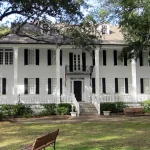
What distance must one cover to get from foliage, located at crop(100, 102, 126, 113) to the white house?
1.05 m

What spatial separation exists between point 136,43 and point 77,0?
731cm

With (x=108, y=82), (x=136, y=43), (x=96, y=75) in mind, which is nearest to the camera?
(x=136, y=43)

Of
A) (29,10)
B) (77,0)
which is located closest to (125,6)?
(77,0)

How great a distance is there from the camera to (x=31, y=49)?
3312 cm

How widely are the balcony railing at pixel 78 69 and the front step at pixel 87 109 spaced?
143 inches

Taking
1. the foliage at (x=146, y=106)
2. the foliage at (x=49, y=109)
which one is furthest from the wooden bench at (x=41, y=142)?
the foliage at (x=146, y=106)

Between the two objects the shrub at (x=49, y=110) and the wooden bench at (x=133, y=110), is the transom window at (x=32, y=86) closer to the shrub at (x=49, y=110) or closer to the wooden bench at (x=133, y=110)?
the shrub at (x=49, y=110)

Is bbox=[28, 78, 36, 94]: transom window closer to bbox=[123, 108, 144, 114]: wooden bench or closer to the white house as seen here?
the white house

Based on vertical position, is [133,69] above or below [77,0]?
below

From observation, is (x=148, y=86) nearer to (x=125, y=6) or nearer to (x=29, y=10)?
(x=125, y=6)

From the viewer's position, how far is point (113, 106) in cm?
3044

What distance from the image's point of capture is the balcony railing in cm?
3289

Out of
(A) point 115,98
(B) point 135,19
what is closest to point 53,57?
(A) point 115,98

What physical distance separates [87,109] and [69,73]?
471cm
